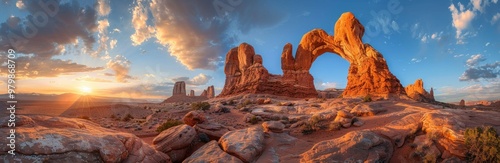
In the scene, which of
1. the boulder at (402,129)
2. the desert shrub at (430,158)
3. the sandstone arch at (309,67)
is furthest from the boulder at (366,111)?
the sandstone arch at (309,67)

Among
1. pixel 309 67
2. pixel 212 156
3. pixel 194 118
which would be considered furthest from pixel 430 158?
pixel 309 67

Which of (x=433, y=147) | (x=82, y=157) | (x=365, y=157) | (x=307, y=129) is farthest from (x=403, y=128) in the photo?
(x=82, y=157)

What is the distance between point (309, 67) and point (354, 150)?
41552 millimetres

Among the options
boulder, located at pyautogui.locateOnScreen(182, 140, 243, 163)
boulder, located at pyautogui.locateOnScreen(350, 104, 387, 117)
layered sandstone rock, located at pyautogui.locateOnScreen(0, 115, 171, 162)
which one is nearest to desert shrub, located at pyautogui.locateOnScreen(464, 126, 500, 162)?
boulder, located at pyautogui.locateOnScreen(350, 104, 387, 117)

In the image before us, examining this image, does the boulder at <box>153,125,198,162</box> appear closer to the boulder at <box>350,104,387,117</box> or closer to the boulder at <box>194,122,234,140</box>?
the boulder at <box>194,122,234,140</box>

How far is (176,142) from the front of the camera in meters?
9.98

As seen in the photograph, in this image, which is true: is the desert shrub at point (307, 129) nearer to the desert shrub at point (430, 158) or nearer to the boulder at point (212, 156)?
the desert shrub at point (430, 158)

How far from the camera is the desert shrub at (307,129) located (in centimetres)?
1367

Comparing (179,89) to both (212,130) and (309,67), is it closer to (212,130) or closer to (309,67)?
(309,67)

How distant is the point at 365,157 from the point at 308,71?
138ft

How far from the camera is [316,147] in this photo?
8.76 metres

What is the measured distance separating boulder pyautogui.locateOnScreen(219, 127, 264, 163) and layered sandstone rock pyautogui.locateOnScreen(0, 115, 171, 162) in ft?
8.87

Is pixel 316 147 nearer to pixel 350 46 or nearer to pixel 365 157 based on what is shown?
pixel 365 157

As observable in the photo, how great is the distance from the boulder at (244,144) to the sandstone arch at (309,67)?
86.0ft
